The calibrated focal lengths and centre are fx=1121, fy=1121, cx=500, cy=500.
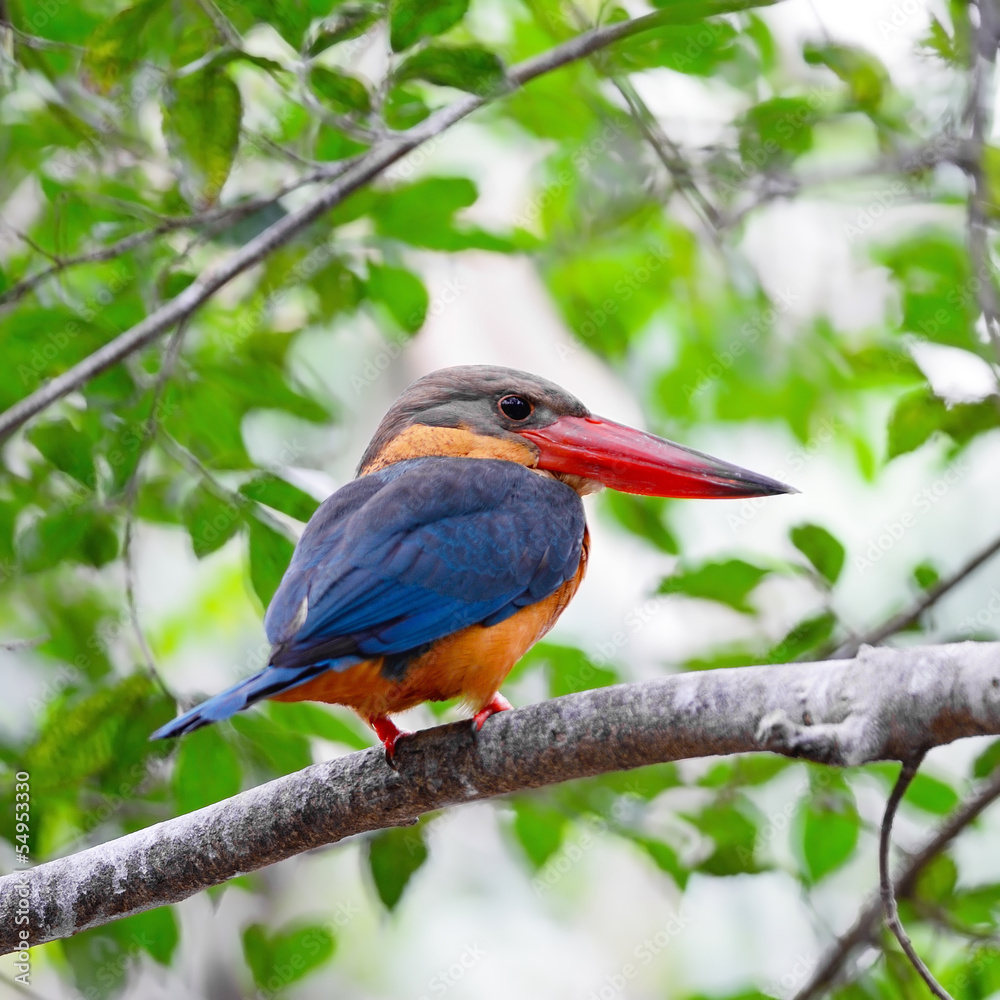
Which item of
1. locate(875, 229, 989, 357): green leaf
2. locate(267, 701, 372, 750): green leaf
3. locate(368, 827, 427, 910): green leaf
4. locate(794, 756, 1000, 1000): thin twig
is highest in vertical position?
locate(875, 229, 989, 357): green leaf

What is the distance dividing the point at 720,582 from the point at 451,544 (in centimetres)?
73

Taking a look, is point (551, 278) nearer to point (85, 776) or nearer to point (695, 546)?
point (695, 546)

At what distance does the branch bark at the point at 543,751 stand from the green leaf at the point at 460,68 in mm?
1506

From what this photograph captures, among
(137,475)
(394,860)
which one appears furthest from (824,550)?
(137,475)

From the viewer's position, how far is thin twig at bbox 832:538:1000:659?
2.72m

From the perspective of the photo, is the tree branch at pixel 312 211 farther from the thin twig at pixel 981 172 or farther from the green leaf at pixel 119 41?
the thin twig at pixel 981 172

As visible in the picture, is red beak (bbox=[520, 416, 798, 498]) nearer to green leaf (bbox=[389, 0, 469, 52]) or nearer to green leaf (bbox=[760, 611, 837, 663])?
green leaf (bbox=[760, 611, 837, 663])

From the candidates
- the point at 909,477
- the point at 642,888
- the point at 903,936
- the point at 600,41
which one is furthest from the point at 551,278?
the point at 642,888

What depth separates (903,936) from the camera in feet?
5.32

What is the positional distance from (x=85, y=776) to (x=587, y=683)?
1.26 m

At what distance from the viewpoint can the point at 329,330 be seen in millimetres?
3678

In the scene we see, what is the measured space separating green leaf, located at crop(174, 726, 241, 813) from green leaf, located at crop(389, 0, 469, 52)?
1.67 m

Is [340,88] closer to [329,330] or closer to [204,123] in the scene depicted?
[204,123]

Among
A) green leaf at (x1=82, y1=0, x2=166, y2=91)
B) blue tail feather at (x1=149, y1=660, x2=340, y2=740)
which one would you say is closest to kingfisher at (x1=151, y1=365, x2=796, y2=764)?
blue tail feather at (x1=149, y1=660, x2=340, y2=740)
